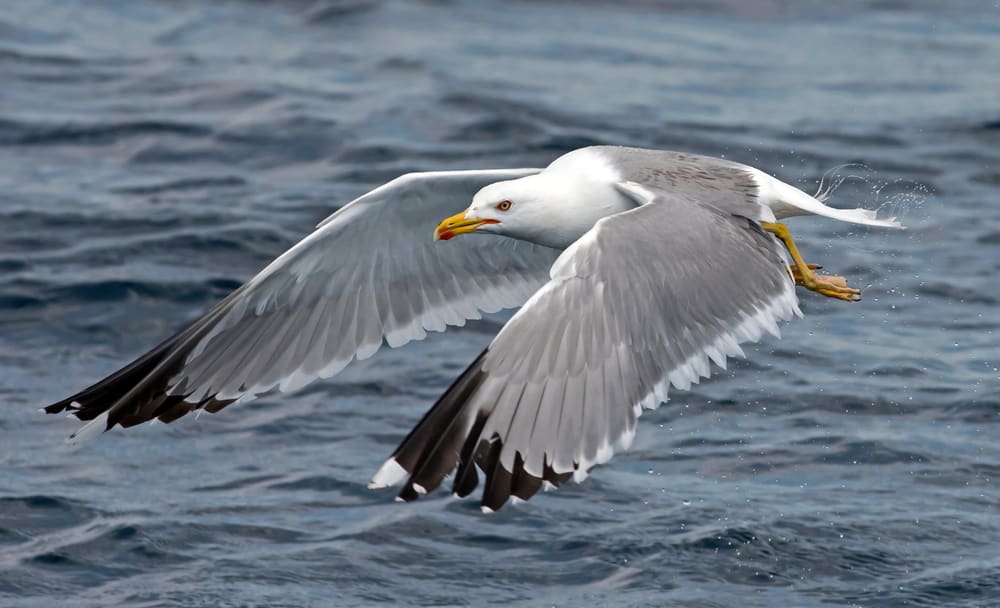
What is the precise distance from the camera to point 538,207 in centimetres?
679

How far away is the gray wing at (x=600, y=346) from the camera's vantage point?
5.66 m

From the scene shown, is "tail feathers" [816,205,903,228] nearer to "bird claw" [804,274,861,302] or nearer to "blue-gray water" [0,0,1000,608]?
"bird claw" [804,274,861,302]

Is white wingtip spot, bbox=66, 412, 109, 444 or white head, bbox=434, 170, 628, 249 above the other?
white head, bbox=434, 170, 628, 249

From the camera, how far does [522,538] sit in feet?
25.5

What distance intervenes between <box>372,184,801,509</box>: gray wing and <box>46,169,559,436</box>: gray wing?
1198 mm

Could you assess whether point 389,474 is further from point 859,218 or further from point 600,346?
point 859,218

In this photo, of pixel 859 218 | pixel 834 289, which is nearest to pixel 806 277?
pixel 834 289

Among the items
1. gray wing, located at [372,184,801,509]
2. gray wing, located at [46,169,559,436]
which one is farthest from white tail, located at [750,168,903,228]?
gray wing, located at [46,169,559,436]

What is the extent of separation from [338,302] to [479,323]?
2804mm

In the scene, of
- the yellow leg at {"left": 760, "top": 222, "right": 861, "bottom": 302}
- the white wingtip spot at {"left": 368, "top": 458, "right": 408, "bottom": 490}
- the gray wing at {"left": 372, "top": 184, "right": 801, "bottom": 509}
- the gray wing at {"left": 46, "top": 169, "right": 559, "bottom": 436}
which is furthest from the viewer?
the gray wing at {"left": 46, "top": 169, "right": 559, "bottom": 436}

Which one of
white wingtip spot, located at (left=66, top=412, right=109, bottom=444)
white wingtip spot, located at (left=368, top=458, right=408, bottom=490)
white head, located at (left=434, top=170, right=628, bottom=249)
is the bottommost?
white wingtip spot, located at (left=66, top=412, right=109, bottom=444)

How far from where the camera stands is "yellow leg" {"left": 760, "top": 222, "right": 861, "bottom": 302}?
22.1 ft

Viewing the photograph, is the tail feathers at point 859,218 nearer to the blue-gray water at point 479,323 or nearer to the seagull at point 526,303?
the seagull at point 526,303

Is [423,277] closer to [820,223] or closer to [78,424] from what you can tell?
[78,424]
